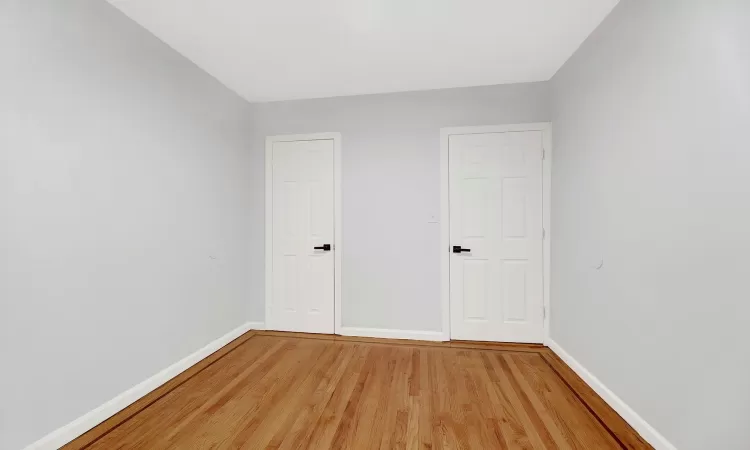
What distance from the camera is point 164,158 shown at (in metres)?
2.43

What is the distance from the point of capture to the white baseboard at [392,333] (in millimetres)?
3271

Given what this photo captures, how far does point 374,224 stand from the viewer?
3389 millimetres

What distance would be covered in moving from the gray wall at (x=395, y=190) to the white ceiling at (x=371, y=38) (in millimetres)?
227

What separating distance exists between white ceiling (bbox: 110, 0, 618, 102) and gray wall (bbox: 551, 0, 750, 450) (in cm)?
39

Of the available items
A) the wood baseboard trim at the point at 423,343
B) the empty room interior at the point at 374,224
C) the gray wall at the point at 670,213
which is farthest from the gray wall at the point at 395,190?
the gray wall at the point at 670,213

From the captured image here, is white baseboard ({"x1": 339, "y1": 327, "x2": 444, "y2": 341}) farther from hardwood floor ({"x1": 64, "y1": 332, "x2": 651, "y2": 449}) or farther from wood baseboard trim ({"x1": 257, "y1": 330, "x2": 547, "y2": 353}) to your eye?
hardwood floor ({"x1": 64, "y1": 332, "x2": 651, "y2": 449})

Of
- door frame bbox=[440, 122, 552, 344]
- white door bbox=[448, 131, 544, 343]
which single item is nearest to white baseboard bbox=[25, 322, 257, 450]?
door frame bbox=[440, 122, 552, 344]

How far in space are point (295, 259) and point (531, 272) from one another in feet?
8.15

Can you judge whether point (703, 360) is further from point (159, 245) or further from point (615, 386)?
point (159, 245)

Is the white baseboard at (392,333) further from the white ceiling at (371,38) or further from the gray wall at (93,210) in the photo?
the white ceiling at (371,38)

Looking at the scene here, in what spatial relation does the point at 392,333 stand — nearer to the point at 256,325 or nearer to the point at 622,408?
the point at 256,325

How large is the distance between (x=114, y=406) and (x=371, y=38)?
306 centimetres

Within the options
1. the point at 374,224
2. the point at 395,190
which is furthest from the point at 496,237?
the point at 374,224

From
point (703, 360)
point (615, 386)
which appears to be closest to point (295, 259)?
point (615, 386)
